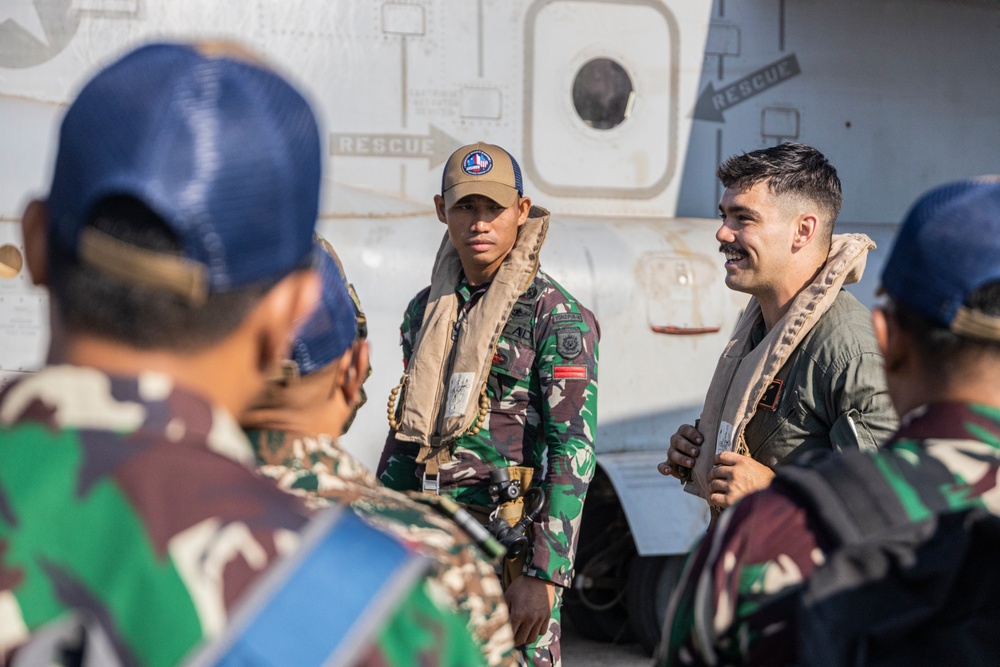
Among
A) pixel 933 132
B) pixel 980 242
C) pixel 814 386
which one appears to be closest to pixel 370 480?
pixel 980 242

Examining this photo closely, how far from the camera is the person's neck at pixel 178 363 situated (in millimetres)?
892

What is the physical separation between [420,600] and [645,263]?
4413 mm

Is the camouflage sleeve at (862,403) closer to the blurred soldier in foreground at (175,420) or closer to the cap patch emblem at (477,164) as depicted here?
the cap patch emblem at (477,164)

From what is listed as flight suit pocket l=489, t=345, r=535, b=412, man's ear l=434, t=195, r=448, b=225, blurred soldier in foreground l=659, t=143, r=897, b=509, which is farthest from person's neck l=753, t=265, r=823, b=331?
man's ear l=434, t=195, r=448, b=225

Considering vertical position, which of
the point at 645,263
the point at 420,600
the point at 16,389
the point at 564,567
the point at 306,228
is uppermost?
the point at 306,228

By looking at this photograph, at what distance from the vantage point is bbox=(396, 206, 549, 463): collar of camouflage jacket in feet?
10.2

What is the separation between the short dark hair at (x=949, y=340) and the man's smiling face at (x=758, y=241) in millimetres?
1483

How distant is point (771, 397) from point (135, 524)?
6.98 feet

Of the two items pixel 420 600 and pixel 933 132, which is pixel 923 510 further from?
pixel 933 132

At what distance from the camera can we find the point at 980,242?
132cm

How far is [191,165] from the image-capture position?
853mm

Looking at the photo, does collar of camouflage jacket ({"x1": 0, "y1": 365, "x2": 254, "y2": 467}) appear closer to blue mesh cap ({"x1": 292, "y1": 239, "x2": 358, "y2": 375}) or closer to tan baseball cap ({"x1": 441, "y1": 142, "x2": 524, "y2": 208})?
blue mesh cap ({"x1": 292, "y1": 239, "x2": 358, "y2": 375})

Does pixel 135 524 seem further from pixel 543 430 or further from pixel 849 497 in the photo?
pixel 543 430

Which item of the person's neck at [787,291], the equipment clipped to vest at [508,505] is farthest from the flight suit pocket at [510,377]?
the person's neck at [787,291]
